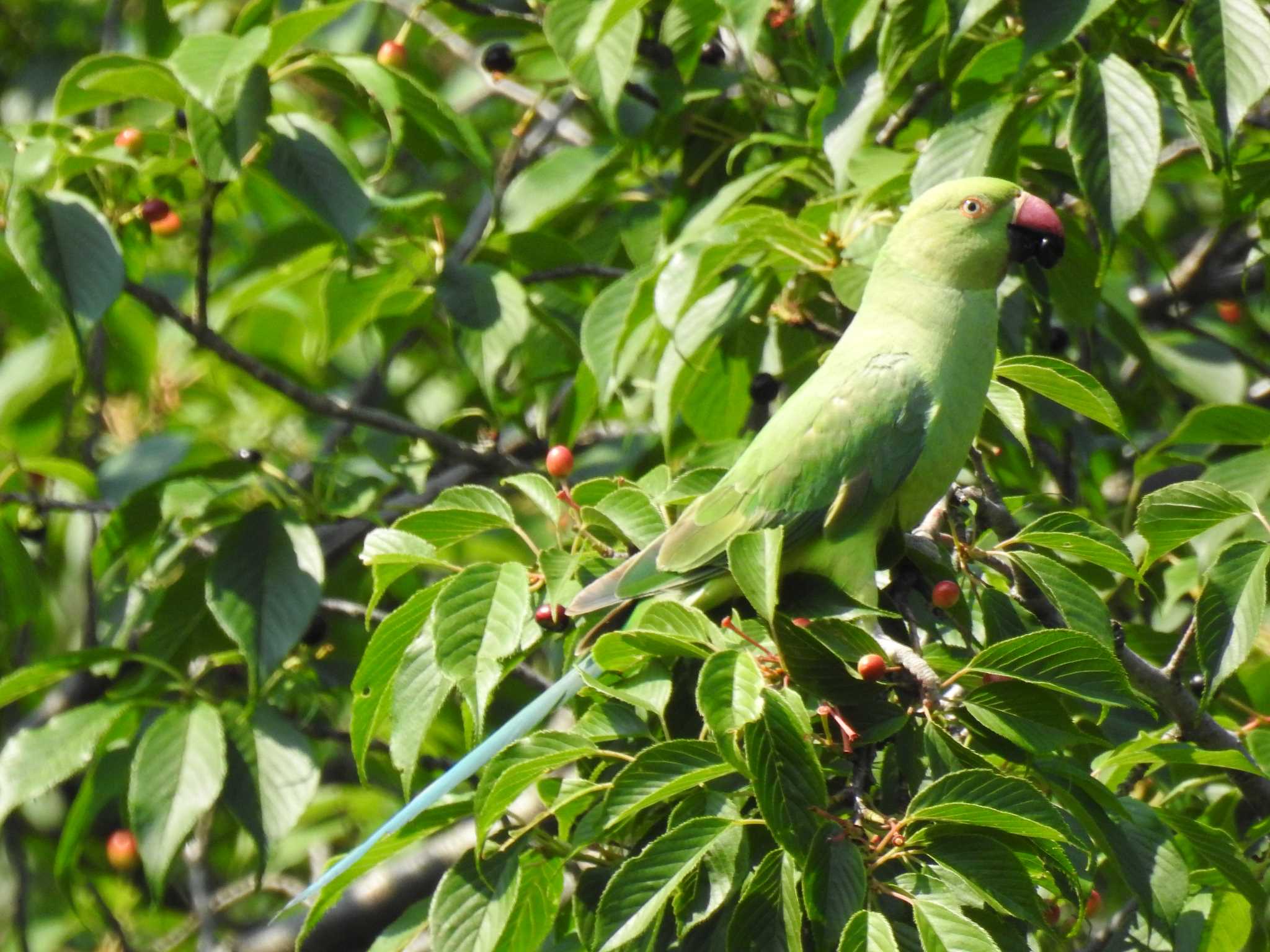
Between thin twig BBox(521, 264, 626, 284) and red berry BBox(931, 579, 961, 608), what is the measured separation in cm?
165

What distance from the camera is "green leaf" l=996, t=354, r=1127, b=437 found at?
229 cm

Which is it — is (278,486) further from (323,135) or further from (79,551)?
(79,551)

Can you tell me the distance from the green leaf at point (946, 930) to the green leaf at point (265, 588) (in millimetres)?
1571

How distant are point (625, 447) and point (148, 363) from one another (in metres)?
1.34

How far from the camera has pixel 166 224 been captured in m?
3.41

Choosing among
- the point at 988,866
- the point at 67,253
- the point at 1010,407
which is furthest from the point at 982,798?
the point at 67,253

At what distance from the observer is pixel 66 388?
150 inches

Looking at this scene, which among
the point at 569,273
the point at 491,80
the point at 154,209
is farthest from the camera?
the point at 491,80

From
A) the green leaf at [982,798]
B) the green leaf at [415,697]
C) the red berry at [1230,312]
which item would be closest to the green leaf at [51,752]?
the green leaf at [415,697]

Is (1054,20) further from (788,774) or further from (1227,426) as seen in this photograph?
(788,774)

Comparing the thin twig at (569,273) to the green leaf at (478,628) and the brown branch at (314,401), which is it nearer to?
the brown branch at (314,401)

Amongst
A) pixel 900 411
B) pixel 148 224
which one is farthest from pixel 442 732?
pixel 900 411

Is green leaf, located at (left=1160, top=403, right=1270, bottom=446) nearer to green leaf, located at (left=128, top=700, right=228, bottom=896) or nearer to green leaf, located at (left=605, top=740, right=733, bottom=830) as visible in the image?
green leaf, located at (left=605, top=740, right=733, bottom=830)

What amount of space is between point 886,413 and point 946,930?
1090 mm
